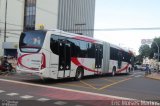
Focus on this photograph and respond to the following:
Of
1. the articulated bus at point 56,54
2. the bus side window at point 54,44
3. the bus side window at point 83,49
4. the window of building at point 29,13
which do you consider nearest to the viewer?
the articulated bus at point 56,54

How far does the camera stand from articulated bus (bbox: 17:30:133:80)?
652 inches

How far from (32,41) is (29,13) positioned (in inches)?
2262

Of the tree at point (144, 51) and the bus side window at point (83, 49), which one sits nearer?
the bus side window at point (83, 49)

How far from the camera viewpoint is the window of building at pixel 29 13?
7206 centimetres

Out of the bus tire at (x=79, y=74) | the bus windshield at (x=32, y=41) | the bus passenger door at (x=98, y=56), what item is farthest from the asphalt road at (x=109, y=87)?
the bus passenger door at (x=98, y=56)

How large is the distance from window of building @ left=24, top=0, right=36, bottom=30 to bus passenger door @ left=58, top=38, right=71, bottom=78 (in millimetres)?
54598

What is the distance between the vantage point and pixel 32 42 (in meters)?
17.0

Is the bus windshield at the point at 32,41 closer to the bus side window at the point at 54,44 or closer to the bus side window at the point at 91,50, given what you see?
the bus side window at the point at 54,44

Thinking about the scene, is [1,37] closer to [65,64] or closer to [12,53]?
[12,53]

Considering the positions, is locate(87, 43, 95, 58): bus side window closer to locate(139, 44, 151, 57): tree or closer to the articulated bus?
the articulated bus

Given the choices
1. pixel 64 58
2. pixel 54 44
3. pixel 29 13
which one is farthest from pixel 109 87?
pixel 29 13

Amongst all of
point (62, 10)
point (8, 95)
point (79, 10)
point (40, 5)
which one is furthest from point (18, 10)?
point (8, 95)

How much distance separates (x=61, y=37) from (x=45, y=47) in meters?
1.64

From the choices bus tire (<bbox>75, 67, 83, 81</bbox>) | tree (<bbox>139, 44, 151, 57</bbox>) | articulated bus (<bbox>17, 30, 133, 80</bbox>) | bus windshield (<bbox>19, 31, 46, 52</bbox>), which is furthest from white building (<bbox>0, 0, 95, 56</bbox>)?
bus windshield (<bbox>19, 31, 46, 52</bbox>)
